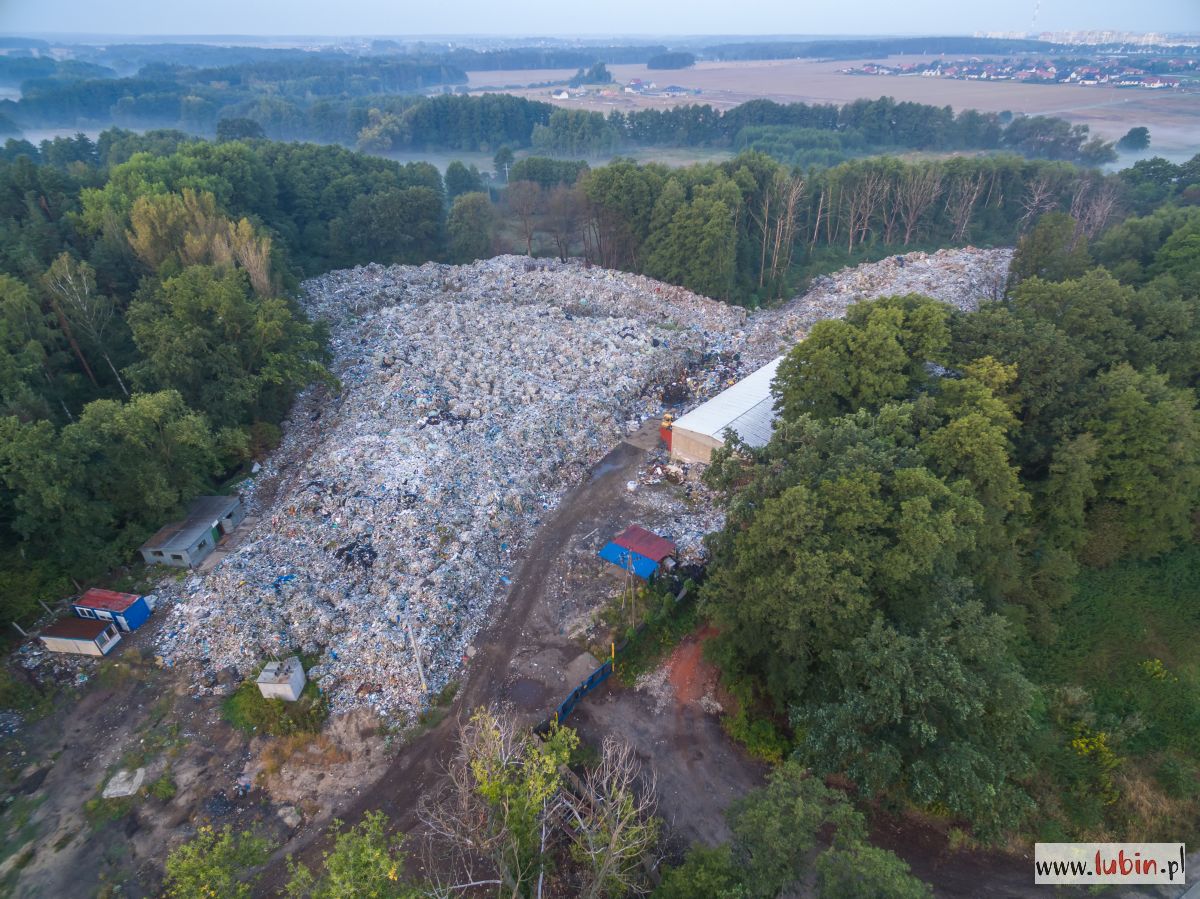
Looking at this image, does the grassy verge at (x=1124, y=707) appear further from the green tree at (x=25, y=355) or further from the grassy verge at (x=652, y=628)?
the green tree at (x=25, y=355)

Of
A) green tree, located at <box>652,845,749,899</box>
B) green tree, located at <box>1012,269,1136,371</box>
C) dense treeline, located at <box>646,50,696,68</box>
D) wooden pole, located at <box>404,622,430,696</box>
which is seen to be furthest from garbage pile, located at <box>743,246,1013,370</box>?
dense treeline, located at <box>646,50,696,68</box>

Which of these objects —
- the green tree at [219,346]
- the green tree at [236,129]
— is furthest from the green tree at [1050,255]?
the green tree at [236,129]

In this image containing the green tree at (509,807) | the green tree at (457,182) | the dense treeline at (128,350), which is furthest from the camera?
the green tree at (457,182)

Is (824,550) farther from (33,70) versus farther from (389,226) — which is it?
(33,70)

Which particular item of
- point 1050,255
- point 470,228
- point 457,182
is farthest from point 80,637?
point 457,182

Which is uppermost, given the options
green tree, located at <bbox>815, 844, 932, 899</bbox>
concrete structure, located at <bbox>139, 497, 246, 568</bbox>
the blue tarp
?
green tree, located at <bbox>815, 844, 932, 899</bbox>

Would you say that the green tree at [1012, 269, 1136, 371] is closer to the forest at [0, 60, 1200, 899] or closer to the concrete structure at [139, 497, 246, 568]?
the forest at [0, 60, 1200, 899]
